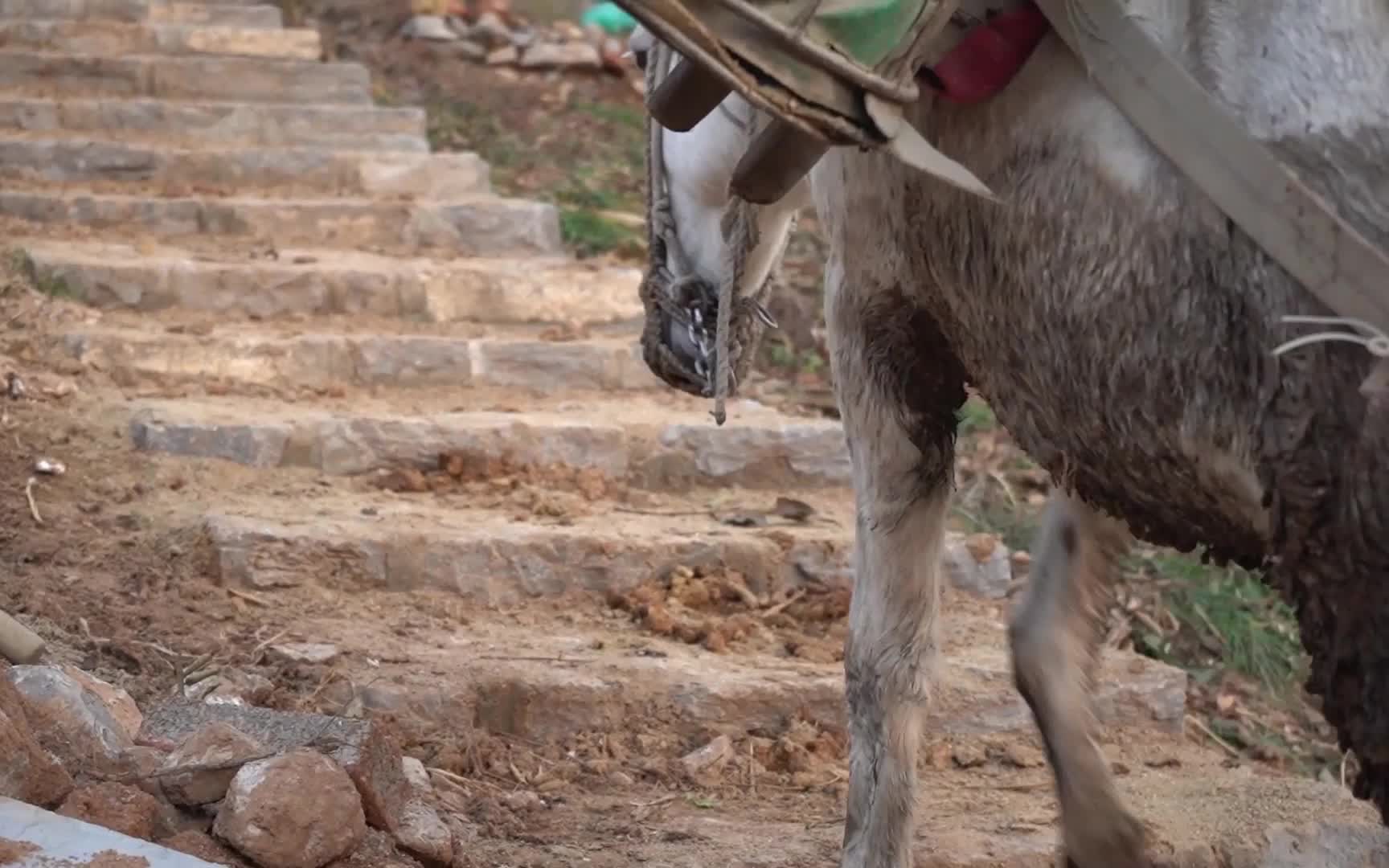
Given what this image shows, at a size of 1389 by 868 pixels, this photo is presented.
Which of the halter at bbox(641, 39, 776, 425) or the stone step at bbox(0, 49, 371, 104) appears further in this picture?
the stone step at bbox(0, 49, 371, 104)

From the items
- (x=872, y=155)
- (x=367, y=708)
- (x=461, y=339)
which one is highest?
(x=872, y=155)

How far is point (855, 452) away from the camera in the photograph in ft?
8.12

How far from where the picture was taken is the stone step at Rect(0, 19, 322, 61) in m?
7.03

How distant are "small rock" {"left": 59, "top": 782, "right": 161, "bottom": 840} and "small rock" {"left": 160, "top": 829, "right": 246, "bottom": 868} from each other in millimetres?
35

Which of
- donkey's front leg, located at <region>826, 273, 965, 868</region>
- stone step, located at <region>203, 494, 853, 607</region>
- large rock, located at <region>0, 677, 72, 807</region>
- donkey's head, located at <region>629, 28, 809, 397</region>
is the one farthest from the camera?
stone step, located at <region>203, 494, 853, 607</region>

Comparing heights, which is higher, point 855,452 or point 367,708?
point 855,452

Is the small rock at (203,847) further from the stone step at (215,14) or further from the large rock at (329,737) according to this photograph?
the stone step at (215,14)

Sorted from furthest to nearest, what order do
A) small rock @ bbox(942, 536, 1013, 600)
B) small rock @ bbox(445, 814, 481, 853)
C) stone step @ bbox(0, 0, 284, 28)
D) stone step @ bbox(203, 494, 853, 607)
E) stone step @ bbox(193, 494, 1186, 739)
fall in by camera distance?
stone step @ bbox(0, 0, 284, 28) < small rock @ bbox(942, 536, 1013, 600) < stone step @ bbox(203, 494, 853, 607) < stone step @ bbox(193, 494, 1186, 739) < small rock @ bbox(445, 814, 481, 853)

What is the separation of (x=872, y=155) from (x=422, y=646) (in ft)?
5.40

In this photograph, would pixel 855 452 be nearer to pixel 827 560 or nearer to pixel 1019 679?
pixel 1019 679

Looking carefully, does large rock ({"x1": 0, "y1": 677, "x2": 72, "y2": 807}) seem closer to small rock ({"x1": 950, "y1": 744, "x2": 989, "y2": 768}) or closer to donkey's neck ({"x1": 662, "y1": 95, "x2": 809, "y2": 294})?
donkey's neck ({"x1": 662, "y1": 95, "x2": 809, "y2": 294})

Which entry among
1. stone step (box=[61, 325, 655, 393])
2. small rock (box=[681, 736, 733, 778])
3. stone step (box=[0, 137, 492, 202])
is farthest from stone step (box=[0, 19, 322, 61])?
small rock (box=[681, 736, 733, 778])

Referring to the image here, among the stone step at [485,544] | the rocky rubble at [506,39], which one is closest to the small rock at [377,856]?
the stone step at [485,544]

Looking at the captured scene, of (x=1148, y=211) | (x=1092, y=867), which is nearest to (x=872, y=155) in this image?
(x=1148, y=211)
